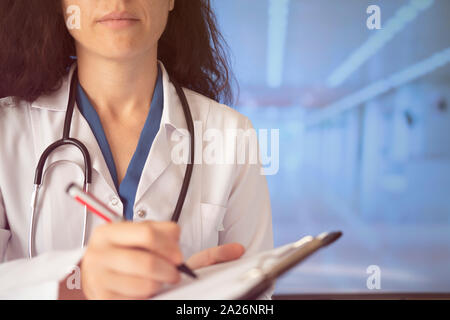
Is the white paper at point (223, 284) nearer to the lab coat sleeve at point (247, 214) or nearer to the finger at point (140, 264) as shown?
the finger at point (140, 264)

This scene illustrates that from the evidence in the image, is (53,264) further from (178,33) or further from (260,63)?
(260,63)

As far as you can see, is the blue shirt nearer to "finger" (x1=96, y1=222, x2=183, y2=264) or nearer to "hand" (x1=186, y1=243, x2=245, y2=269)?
"hand" (x1=186, y1=243, x2=245, y2=269)

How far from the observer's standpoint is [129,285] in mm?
421

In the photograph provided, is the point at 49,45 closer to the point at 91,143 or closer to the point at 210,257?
the point at 91,143

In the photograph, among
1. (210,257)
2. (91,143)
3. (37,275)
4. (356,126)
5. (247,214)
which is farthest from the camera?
(356,126)

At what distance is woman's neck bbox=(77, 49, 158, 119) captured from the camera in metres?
0.76

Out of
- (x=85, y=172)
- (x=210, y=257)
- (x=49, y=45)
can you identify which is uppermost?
(x=49, y=45)

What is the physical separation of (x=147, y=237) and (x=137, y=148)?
38 cm

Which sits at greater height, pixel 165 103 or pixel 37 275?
pixel 165 103

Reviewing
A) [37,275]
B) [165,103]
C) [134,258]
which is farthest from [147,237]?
[165,103]

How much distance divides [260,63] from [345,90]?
0.43 m

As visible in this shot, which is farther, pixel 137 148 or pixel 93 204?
pixel 137 148

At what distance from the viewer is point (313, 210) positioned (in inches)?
79.5
